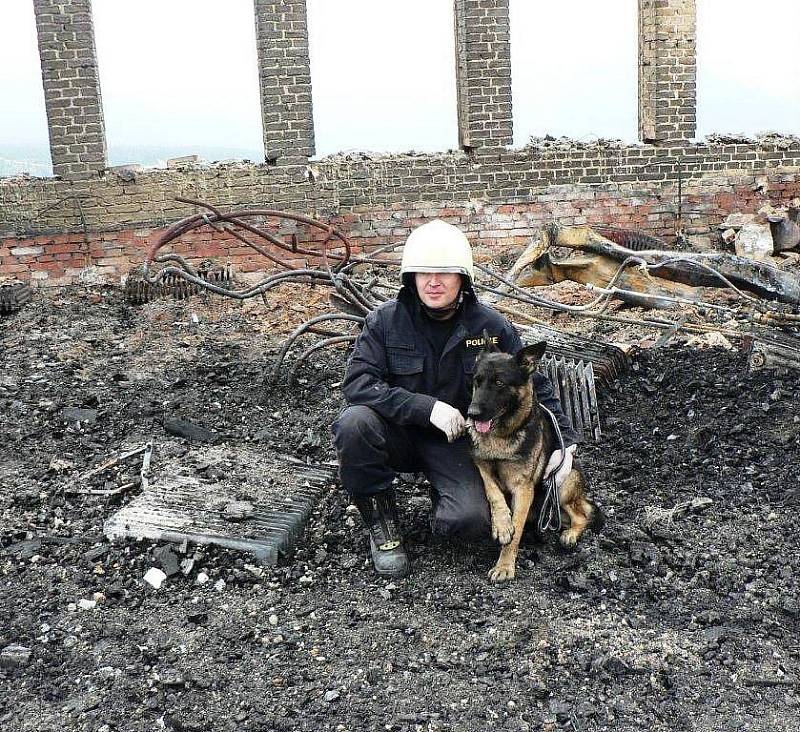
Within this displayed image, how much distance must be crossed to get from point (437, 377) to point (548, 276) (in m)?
3.92

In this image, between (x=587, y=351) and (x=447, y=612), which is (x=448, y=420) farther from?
→ (x=587, y=351)

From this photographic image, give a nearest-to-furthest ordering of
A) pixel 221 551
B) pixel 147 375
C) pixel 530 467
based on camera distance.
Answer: pixel 530 467 < pixel 221 551 < pixel 147 375

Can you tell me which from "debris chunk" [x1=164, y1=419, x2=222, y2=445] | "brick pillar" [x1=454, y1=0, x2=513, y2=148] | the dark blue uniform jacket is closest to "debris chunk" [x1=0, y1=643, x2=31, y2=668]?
the dark blue uniform jacket

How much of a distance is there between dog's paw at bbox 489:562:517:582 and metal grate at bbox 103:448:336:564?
1034mm

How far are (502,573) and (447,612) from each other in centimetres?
33

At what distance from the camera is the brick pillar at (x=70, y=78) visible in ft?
32.1

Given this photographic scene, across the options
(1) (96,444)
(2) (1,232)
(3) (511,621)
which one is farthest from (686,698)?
(2) (1,232)

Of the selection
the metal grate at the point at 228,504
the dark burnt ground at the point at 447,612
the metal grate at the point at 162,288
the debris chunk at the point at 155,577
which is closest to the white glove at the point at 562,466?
the dark burnt ground at the point at 447,612

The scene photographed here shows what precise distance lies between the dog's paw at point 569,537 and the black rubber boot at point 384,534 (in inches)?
29.1

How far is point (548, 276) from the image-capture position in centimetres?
769

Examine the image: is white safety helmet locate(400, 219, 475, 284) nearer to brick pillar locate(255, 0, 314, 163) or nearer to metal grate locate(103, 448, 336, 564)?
metal grate locate(103, 448, 336, 564)

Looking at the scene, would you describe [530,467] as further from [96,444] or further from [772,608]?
[96,444]

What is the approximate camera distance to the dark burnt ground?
121 inches

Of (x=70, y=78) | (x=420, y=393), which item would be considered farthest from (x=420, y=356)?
(x=70, y=78)
